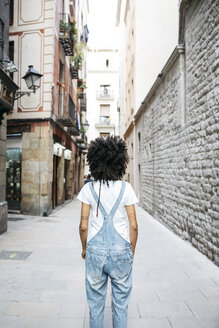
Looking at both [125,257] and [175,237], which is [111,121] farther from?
[125,257]

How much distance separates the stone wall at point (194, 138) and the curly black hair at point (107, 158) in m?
3.44

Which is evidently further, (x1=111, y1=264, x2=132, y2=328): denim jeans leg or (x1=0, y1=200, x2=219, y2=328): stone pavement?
(x1=0, y1=200, x2=219, y2=328): stone pavement

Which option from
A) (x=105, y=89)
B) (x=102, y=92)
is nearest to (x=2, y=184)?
(x=102, y=92)

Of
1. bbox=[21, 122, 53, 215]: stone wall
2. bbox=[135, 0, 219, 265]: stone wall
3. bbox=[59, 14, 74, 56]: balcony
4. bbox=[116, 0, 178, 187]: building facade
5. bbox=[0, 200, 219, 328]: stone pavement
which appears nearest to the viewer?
bbox=[0, 200, 219, 328]: stone pavement

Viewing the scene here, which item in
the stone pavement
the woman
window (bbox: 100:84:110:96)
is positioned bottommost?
the stone pavement

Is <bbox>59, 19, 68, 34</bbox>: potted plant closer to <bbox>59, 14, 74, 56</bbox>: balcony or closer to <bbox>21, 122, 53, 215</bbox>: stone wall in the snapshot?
<bbox>59, 14, 74, 56</bbox>: balcony

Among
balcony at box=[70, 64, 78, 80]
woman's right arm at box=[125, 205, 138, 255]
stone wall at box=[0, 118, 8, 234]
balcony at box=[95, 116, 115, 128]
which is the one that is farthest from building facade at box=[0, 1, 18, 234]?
balcony at box=[95, 116, 115, 128]

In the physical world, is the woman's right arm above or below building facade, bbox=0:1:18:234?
below

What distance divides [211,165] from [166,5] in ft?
45.6

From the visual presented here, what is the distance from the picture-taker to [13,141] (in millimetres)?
12734

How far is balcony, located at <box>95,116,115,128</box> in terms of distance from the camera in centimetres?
3925

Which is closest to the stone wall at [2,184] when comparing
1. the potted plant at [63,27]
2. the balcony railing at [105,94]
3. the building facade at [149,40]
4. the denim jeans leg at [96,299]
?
the denim jeans leg at [96,299]

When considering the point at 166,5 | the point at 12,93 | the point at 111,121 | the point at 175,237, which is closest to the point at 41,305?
the point at 175,237

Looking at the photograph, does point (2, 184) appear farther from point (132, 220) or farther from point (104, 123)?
point (104, 123)
